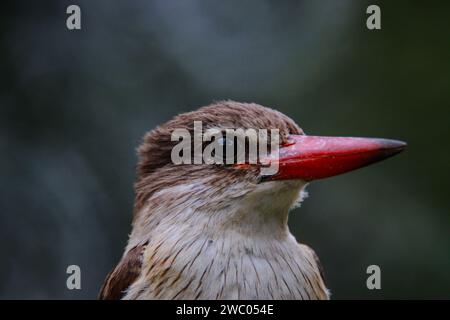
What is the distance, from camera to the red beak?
2.86m

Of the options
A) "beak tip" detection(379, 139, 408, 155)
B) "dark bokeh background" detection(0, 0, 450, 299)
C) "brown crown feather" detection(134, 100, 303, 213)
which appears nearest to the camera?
"beak tip" detection(379, 139, 408, 155)

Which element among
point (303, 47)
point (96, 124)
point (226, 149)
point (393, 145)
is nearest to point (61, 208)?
point (96, 124)

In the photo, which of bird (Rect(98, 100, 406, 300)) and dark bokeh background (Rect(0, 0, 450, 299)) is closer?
bird (Rect(98, 100, 406, 300))

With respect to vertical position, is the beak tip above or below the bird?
above

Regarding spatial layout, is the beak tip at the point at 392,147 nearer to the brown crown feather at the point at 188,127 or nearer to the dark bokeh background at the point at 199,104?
the brown crown feather at the point at 188,127

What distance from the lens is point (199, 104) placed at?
18.3 feet

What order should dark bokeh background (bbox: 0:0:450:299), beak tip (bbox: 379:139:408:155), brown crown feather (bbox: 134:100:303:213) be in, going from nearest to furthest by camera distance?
beak tip (bbox: 379:139:408:155)
brown crown feather (bbox: 134:100:303:213)
dark bokeh background (bbox: 0:0:450:299)

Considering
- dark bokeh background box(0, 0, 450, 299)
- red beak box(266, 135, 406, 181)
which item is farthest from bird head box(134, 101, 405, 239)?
dark bokeh background box(0, 0, 450, 299)

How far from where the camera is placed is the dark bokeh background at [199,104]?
5.63 meters

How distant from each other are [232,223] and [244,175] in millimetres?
189

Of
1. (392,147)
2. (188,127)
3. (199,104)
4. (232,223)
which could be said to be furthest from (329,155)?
→ (199,104)

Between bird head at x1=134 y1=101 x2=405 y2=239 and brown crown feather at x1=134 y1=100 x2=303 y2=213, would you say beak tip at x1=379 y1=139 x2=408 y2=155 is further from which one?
brown crown feather at x1=134 y1=100 x2=303 y2=213

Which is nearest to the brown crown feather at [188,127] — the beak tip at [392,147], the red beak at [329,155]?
the red beak at [329,155]

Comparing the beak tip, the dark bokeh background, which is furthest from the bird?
the dark bokeh background
